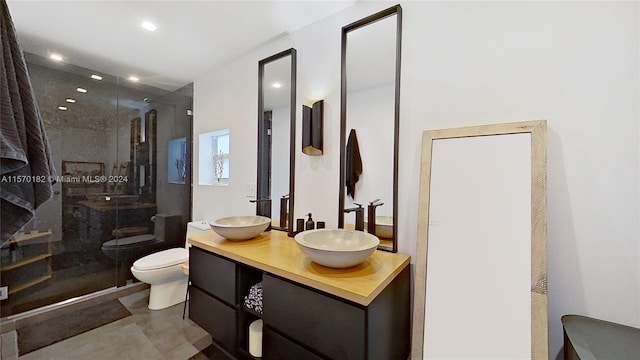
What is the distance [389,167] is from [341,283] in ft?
2.52

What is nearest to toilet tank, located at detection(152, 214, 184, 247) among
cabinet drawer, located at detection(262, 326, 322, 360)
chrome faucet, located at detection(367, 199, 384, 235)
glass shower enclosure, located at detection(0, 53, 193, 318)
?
glass shower enclosure, located at detection(0, 53, 193, 318)

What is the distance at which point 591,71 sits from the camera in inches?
42.6

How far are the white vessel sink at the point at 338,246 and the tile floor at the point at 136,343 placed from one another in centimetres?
112

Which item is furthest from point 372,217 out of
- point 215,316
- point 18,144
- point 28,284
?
point 28,284

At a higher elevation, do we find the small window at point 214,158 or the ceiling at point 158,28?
the ceiling at point 158,28

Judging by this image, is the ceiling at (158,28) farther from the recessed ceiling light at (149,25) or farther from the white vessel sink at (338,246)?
the white vessel sink at (338,246)

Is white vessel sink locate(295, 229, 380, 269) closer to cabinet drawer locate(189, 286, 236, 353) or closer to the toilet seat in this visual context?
cabinet drawer locate(189, 286, 236, 353)

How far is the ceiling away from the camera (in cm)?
173

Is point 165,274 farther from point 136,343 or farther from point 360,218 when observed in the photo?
point 360,218

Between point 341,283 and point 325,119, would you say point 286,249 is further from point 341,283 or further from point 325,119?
point 325,119

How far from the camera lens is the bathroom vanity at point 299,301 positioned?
41.3 inches

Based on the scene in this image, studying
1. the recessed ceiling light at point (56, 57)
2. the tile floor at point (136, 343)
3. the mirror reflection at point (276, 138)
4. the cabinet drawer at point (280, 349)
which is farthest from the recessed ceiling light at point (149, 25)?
the tile floor at point (136, 343)

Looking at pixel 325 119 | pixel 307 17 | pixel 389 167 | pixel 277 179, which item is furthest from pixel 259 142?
pixel 389 167

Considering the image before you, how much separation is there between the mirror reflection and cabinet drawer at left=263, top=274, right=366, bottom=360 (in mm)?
694
